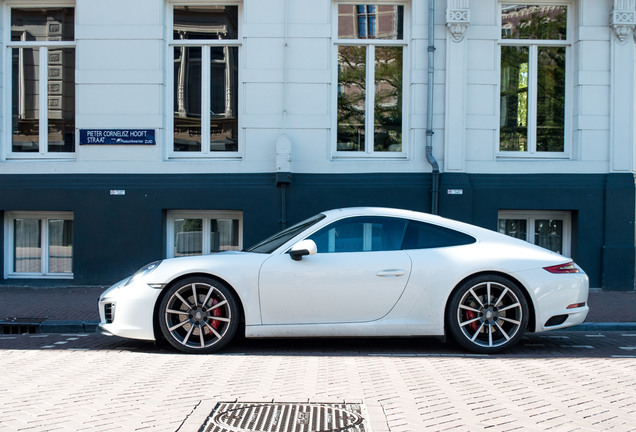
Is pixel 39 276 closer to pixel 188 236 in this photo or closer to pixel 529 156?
pixel 188 236

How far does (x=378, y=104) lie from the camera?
11.7 metres

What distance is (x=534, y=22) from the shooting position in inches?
457

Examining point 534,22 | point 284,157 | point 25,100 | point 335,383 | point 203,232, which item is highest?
point 534,22

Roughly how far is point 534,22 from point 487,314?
7189mm

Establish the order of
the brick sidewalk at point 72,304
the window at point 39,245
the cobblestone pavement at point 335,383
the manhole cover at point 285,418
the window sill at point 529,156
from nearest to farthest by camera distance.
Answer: the manhole cover at point 285,418
the cobblestone pavement at point 335,383
the brick sidewalk at point 72,304
the window sill at point 529,156
the window at point 39,245

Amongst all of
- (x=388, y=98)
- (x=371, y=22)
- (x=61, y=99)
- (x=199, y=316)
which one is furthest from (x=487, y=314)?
(x=61, y=99)

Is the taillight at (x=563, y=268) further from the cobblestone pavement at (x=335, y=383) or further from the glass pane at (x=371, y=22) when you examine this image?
the glass pane at (x=371, y=22)

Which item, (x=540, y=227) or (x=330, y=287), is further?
(x=540, y=227)

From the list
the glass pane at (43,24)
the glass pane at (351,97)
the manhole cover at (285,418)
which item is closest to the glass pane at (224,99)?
the glass pane at (351,97)

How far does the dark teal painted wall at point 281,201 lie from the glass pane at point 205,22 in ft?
8.51

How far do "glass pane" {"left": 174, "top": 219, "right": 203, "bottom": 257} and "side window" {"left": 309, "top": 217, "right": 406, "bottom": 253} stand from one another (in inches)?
217

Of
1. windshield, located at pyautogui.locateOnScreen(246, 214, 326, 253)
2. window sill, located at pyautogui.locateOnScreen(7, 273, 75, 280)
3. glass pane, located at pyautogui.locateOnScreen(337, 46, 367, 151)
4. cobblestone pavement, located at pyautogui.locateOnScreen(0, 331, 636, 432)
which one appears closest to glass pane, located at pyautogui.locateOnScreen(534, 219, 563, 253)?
glass pane, located at pyautogui.locateOnScreen(337, 46, 367, 151)

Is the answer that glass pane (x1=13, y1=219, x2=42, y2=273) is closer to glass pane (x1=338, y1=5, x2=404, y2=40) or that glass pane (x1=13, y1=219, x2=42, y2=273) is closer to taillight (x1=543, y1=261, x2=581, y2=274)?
glass pane (x1=338, y1=5, x2=404, y2=40)

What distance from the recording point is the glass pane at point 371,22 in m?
11.6
